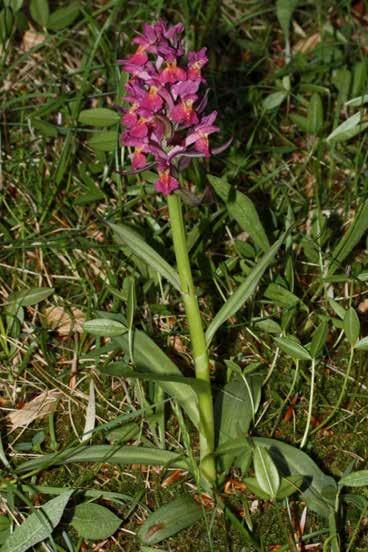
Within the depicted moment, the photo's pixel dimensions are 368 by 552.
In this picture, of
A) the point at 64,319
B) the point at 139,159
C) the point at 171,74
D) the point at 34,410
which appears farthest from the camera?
the point at 64,319

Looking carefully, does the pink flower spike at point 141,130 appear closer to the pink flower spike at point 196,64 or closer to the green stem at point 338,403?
the pink flower spike at point 196,64

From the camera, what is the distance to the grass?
291 centimetres

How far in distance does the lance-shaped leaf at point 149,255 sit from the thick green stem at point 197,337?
6 cm

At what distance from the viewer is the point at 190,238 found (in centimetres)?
321

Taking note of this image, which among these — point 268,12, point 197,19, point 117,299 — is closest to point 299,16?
point 268,12

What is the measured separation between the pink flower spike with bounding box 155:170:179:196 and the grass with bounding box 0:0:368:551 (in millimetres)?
242

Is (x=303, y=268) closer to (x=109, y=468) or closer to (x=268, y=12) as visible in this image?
(x=109, y=468)

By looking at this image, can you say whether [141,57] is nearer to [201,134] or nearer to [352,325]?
[201,134]

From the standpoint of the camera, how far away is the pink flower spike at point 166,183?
7.90 ft

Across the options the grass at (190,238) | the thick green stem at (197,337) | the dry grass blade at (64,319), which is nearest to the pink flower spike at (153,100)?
the thick green stem at (197,337)

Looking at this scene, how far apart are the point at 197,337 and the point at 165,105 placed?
665mm

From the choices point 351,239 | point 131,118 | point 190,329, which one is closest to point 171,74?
point 131,118

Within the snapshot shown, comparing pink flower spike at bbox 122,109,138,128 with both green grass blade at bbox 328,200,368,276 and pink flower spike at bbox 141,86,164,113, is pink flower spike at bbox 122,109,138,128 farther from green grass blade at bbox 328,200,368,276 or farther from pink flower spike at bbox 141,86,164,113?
green grass blade at bbox 328,200,368,276

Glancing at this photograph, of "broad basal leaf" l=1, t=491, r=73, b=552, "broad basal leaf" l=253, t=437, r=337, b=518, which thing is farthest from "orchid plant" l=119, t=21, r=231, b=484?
"broad basal leaf" l=1, t=491, r=73, b=552
